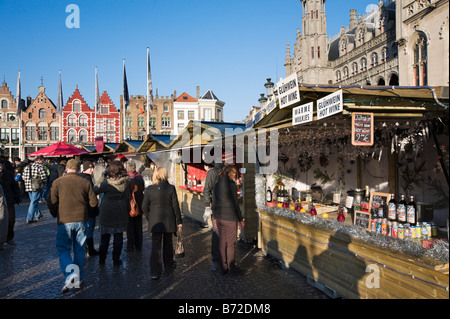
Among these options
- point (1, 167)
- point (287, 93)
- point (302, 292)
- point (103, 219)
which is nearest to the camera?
point (287, 93)

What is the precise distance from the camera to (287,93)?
4129 mm

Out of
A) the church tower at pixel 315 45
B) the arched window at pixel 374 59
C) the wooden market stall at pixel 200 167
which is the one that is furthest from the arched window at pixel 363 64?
the wooden market stall at pixel 200 167

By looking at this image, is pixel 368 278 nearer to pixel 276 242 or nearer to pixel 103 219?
pixel 276 242

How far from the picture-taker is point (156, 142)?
44.6ft

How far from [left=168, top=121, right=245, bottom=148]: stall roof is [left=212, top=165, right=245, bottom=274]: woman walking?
3005mm

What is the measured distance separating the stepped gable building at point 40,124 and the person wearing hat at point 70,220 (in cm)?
5630

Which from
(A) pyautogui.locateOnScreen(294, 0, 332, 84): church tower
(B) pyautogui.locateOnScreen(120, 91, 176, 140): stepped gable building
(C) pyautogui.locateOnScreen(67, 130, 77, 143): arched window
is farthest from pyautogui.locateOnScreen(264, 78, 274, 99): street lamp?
(C) pyautogui.locateOnScreen(67, 130, 77, 143): arched window

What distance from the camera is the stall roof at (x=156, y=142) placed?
12765mm

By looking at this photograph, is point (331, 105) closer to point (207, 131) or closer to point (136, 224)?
point (136, 224)

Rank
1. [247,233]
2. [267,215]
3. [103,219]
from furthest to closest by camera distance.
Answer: [247,233]
[267,215]
[103,219]

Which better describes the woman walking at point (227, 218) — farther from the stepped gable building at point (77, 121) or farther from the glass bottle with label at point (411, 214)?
the stepped gable building at point (77, 121)

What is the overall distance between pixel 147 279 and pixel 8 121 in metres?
59.0
